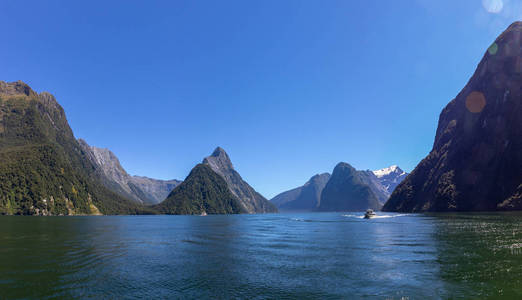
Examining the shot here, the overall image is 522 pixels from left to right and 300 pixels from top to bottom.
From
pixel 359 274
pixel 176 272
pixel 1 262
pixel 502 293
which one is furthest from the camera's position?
pixel 1 262

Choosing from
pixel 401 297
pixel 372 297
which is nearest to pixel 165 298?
pixel 372 297

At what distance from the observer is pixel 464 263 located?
39.7 metres

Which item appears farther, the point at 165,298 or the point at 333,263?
the point at 333,263

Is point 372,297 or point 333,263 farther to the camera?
point 333,263

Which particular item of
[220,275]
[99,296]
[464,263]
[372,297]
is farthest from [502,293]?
[99,296]

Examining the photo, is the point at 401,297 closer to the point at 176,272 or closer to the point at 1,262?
the point at 176,272

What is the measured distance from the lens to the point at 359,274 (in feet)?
118

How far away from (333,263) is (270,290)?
672 inches

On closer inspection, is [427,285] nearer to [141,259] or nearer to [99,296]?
[99,296]

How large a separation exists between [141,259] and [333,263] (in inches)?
1279

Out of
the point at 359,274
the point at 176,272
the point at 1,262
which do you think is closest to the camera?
the point at 359,274

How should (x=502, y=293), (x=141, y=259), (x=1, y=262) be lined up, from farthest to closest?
(x=141, y=259)
(x=1, y=262)
(x=502, y=293)

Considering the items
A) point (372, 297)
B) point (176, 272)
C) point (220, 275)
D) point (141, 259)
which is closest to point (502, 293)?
point (372, 297)

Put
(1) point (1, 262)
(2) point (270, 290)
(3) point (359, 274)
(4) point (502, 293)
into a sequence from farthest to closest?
(1) point (1, 262) < (3) point (359, 274) < (2) point (270, 290) < (4) point (502, 293)
